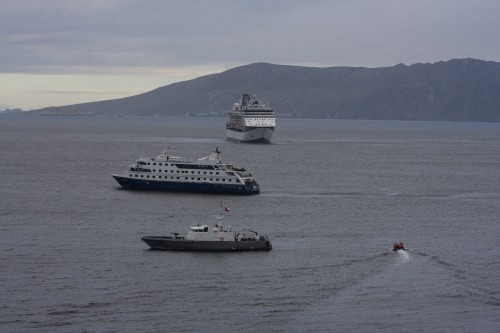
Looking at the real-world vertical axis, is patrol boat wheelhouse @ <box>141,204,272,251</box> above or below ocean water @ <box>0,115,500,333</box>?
above

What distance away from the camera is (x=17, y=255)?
71438 mm

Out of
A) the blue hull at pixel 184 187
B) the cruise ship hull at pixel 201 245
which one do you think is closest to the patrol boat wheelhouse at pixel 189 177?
the blue hull at pixel 184 187

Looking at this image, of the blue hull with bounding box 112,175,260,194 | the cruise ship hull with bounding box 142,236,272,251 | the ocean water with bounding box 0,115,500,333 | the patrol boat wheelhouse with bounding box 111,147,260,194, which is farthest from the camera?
the patrol boat wheelhouse with bounding box 111,147,260,194

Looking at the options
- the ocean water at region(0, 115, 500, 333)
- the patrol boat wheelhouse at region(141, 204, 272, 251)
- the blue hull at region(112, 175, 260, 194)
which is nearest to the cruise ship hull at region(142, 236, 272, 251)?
the patrol boat wheelhouse at region(141, 204, 272, 251)

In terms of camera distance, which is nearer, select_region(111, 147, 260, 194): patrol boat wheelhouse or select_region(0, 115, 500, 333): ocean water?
select_region(0, 115, 500, 333): ocean water

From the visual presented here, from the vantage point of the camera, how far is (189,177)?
115 meters

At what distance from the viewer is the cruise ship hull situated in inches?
2953

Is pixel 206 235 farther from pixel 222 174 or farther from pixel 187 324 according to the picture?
pixel 222 174

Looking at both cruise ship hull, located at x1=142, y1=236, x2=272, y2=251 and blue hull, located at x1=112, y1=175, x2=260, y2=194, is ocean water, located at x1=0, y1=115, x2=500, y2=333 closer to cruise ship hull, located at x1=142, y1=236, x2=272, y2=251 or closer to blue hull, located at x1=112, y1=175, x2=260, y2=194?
cruise ship hull, located at x1=142, y1=236, x2=272, y2=251

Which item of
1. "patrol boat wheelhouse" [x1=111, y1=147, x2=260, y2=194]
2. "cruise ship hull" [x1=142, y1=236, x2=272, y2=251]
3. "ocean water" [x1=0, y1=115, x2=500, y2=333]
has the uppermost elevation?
"patrol boat wheelhouse" [x1=111, y1=147, x2=260, y2=194]

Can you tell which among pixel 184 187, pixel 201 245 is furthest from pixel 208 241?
pixel 184 187

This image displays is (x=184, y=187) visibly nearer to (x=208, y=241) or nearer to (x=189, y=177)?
(x=189, y=177)

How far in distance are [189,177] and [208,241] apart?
133ft

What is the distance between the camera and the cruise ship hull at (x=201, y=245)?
246ft
